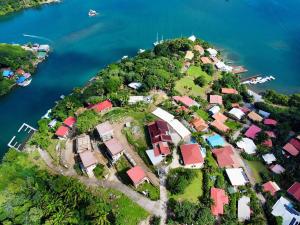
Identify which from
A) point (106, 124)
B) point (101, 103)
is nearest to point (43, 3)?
point (101, 103)

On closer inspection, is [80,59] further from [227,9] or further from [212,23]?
[227,9]

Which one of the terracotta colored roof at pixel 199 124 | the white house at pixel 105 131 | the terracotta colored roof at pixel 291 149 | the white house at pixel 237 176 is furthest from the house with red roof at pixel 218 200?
the white house at pixel 105 131

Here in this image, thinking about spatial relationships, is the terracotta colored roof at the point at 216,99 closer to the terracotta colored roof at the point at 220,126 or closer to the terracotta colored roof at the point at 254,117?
the terracotta colored roof at the point at 254,117

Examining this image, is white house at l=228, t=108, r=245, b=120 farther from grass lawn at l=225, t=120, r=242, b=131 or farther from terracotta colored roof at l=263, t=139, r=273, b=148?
terracotta colored roof at l=263, t=139, r=273, b=148

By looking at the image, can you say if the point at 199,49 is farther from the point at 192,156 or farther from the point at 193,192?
the point at 193,192

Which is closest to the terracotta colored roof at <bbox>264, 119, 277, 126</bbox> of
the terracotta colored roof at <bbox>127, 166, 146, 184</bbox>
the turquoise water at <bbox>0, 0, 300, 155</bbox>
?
the turquoise water at <bbox>0, 0, 300, 155</bbox>

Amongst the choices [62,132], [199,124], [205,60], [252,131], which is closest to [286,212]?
[252,131]
